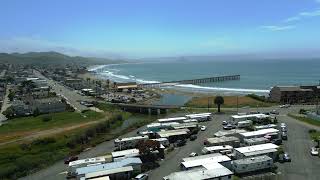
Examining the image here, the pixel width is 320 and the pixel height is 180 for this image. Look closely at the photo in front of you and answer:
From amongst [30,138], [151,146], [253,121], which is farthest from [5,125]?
[253,121]

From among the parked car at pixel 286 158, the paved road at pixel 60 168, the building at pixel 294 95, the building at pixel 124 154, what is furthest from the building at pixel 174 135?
the building at pixel 294 95

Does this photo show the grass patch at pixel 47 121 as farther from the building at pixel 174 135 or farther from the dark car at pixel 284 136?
the dark car at pixel 284 136

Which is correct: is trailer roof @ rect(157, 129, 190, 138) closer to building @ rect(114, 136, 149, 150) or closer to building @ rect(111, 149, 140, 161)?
building @ rect(114, 136, 149, 150)

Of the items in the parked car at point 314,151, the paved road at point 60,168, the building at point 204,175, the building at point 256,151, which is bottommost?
the paved road at point 60,168

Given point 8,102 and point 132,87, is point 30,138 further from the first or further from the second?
point 132,87

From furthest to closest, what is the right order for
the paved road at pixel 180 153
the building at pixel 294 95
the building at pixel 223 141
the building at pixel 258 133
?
the building at pixel 294 95 < the building at pixel 258 133 < the building at pixel 223 141 < the paved road at pixel 180 153

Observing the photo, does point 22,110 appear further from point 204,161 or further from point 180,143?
point 204,161

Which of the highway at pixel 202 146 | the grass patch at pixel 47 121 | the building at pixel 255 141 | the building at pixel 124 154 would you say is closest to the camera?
the highway at pixel 202 146
